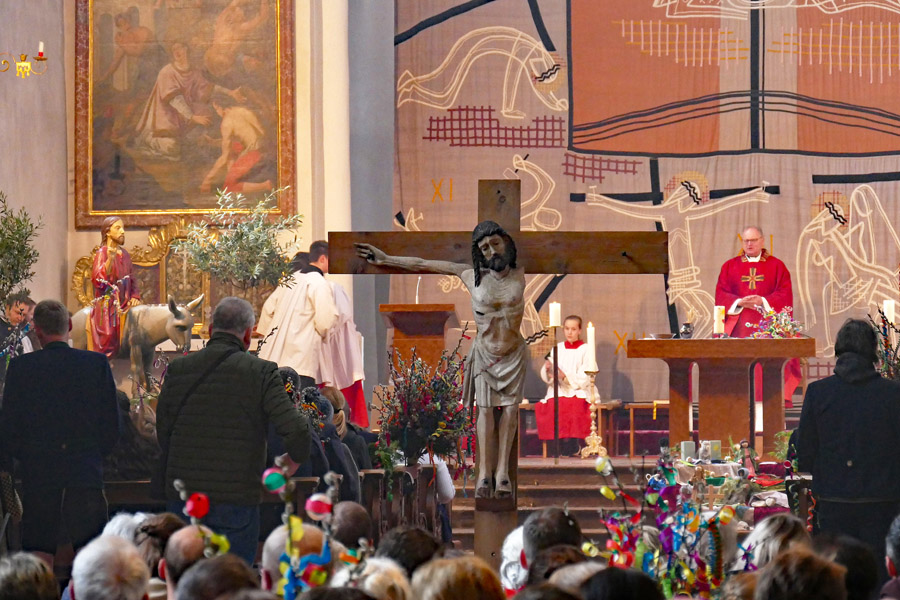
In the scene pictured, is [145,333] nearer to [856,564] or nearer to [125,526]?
[125,526]

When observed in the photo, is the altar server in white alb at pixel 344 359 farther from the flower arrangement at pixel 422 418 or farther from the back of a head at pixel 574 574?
the back of a head at pixel 574 574

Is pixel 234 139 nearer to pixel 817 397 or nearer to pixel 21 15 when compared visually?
pixel 21 15

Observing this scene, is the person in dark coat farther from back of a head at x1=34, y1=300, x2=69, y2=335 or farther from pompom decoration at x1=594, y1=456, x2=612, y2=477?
back of a head at x1=34, y1=300, x2=69, y2=335

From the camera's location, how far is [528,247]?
6.15 meters

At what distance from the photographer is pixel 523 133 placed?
1427 centimetres

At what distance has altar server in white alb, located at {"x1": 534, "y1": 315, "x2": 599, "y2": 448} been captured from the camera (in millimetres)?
12414

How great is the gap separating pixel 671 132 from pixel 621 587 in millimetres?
12057

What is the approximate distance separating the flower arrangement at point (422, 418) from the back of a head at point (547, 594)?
4.58 meters

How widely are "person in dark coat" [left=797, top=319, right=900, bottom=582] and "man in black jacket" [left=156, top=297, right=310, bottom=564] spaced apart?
2.09m

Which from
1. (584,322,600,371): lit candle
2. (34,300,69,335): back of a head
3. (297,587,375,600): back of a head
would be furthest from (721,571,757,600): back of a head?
(584,322,600,371): lit candle

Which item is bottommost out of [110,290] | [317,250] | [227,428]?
[227,428]

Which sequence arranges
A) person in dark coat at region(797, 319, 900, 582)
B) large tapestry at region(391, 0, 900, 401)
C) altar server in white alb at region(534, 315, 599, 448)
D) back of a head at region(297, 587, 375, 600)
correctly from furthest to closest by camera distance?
large tapestry at region(391, 0, 900, 401)
altar server in white alb at region(534, 315, 599, 448)
person in dark coat at region(797, 319, 900, 582)
back of a head at region(297, 587, 375, 600)

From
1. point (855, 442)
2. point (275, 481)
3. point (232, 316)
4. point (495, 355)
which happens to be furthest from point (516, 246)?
point (275, 481)

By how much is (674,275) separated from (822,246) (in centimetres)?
163
